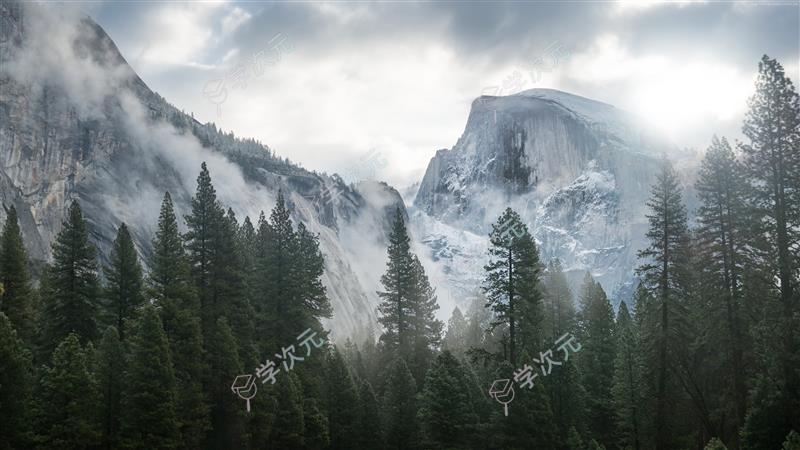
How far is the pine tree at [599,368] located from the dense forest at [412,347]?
21 centimetres

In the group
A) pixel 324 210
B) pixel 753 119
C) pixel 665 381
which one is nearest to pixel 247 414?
pixel 665 381

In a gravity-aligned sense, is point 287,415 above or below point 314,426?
above

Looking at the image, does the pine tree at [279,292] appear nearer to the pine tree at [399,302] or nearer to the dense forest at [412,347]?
the dense forest at [412,347]

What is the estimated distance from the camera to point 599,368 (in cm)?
5197

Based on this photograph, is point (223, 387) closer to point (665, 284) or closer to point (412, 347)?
point (412, 347)

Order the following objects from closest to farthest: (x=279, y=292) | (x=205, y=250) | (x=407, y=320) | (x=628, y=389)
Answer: (x=205, y=250)
(x=279, y=292)
(x=628, y=389)
(x=407, y=320)

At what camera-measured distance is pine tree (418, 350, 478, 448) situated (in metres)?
39.8

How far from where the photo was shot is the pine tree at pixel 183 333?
121 feet

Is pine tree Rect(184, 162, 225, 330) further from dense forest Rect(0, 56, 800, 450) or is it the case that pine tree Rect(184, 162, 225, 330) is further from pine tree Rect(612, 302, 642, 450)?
pine tree Rect(612, 302, 642, 450)

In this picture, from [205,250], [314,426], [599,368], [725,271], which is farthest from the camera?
[599,368]

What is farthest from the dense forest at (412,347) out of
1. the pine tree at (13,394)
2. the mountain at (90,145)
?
the mountain at (90,145)

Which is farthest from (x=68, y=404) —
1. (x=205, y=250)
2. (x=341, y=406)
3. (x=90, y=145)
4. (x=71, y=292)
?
(x=90, y=145)

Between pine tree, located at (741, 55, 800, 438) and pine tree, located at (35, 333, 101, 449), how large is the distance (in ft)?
97.1

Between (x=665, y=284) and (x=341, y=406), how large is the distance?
22443 mm
